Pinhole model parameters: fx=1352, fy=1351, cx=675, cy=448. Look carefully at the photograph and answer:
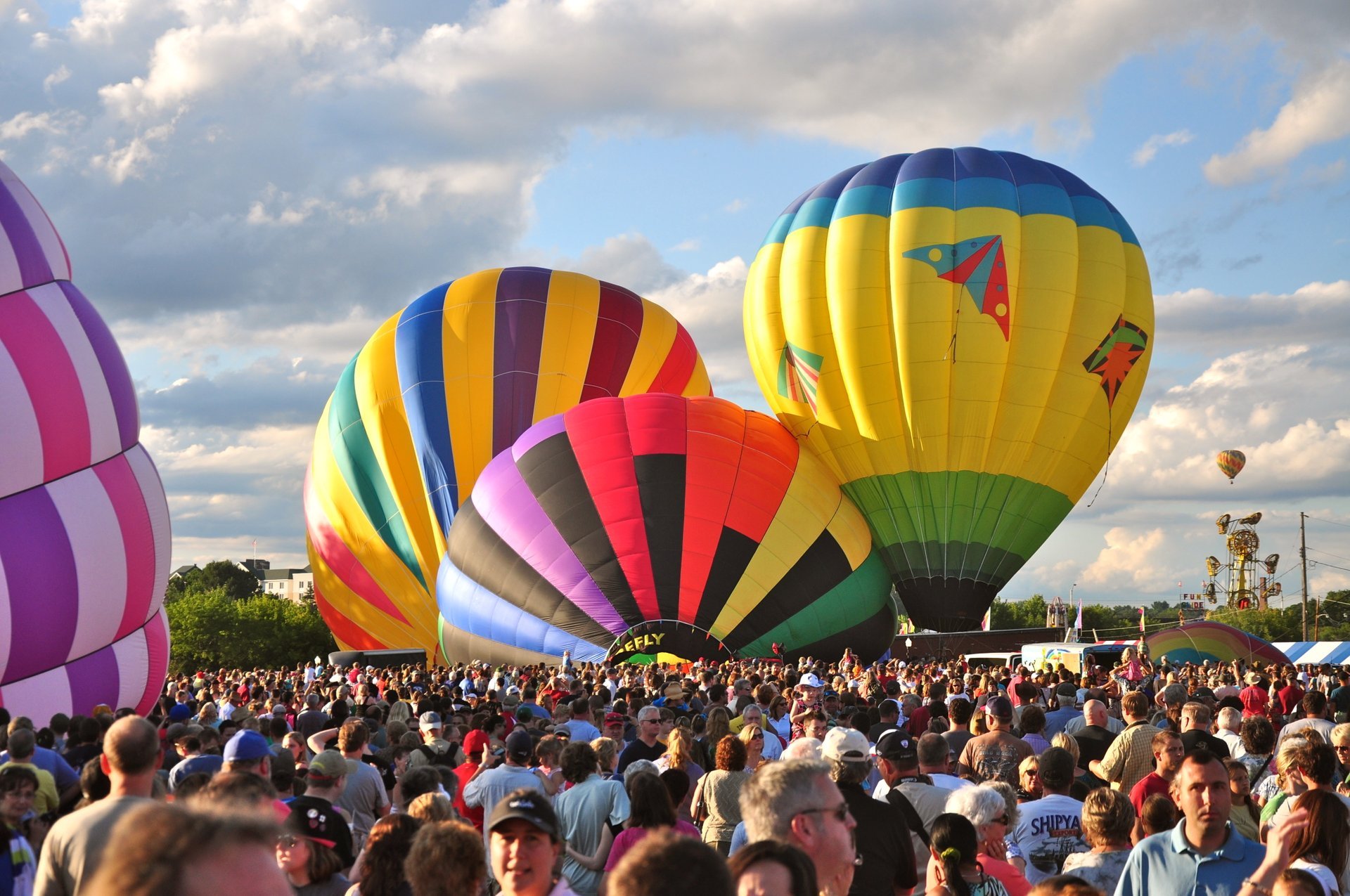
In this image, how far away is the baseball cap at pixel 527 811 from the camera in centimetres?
318

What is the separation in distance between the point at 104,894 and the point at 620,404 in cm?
1886

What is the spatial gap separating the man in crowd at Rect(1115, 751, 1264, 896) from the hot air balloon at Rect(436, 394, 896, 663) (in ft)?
47.9

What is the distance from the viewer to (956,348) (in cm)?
2036

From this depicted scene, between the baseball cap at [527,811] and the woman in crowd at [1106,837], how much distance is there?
6.40ft

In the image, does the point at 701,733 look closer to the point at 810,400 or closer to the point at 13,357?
the point at 13,357

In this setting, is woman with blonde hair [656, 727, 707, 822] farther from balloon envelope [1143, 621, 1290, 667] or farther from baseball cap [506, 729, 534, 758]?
balloon envelope [1143, 621, 1290, 667]

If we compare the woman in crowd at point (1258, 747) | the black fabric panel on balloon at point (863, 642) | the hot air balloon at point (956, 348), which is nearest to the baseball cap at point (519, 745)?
the woman in crowd at point (1258, 747)

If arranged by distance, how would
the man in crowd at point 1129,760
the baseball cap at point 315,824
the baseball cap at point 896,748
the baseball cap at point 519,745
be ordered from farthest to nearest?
the man in crowd at point 1129,760 < the baseball cap at point 519,745 < the baseball cap at point 896,748 < the baseball cap at point 315,824

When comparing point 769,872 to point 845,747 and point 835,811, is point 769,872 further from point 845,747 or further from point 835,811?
point 845,747

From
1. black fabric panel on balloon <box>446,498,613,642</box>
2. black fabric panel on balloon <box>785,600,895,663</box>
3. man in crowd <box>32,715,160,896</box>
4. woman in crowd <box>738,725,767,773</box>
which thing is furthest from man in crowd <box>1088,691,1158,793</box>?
black fabric panel on balloon <box>785,600,895,663</box>

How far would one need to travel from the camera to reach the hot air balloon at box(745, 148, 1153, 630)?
20.4m

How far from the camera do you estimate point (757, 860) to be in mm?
2447

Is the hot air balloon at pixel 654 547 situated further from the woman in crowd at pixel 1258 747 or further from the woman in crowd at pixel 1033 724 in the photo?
the woman in crowd at pixel 1258 747

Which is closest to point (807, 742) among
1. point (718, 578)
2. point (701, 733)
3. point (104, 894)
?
point (701, 733)
